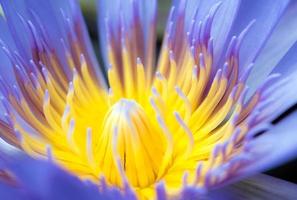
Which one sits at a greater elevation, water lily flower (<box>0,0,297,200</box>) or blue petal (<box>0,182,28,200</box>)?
water lily flower (<box>0,0,297,200</box>)

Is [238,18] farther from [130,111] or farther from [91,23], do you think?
[91,23]

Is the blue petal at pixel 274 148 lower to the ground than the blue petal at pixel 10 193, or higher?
higher

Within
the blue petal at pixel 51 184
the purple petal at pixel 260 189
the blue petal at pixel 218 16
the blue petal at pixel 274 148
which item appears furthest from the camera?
the blue petal at pixel 218 16

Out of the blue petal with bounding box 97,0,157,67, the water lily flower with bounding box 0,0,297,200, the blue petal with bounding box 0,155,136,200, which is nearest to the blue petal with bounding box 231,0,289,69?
the water lily flower with bounding box 0,0,297,200

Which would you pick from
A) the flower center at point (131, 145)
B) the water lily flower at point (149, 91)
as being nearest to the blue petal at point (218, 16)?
the water lily flower at point (149, 91)

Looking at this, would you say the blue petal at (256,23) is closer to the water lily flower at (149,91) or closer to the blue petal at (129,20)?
the water lily flower at (149,91)

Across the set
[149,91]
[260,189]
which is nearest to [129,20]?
[149,91]

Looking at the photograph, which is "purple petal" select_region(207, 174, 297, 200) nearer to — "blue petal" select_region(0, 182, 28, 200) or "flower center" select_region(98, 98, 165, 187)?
"flower center" select_region(98, 98, 165, 187)

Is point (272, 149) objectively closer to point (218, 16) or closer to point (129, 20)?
point (218, 16)
